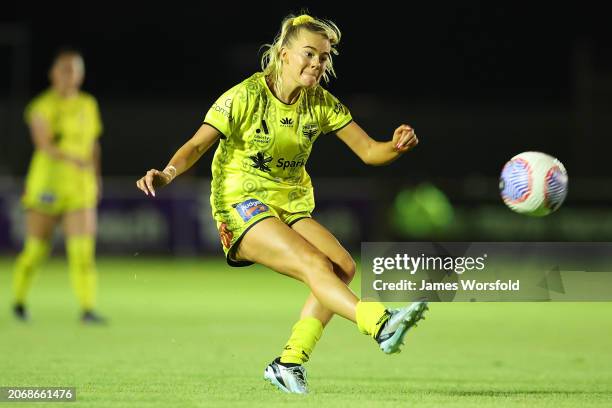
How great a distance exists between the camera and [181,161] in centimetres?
616

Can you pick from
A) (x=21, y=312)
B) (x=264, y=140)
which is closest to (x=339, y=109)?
(x=264, y=140)

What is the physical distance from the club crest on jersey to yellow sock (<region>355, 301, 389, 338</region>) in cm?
115

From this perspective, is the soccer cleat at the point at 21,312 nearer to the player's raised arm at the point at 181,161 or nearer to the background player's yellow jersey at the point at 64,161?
the background player's yellow jersey at the point at 64,161

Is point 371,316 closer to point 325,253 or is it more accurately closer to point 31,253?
point 325,253

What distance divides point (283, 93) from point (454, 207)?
37.9 ft

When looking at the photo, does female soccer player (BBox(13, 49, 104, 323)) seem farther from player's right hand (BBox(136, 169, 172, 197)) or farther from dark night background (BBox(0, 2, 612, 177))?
dark night background (BBox(0, 2, 612, 177))

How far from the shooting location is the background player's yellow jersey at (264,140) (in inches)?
253

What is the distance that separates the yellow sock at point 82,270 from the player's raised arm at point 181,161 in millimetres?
4739

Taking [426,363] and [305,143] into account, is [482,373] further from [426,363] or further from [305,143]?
[305,143]

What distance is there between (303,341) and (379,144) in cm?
120

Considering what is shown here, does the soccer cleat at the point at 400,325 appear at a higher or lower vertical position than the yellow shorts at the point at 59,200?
lower

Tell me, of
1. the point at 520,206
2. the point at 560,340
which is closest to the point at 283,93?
the point at 520,206

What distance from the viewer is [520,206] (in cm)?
677

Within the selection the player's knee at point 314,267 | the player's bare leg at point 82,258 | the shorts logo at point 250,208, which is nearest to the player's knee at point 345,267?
the player's knee at point 314,267
